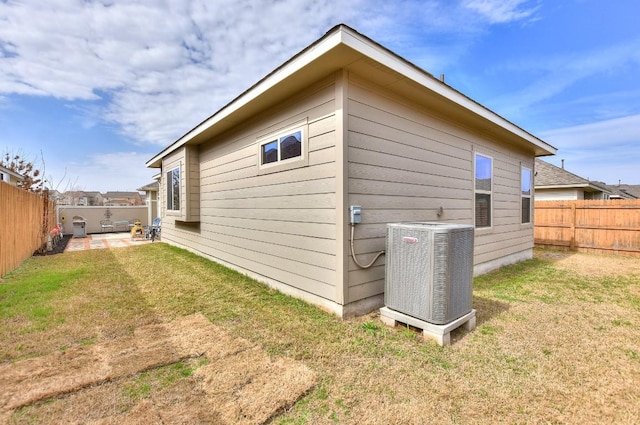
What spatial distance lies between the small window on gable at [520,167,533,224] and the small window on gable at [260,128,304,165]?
6378 millimetres

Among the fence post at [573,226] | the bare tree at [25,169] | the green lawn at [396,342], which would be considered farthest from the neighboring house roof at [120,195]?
the fence post at [573,226]

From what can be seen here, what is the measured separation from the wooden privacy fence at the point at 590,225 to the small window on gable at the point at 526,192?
3168mm

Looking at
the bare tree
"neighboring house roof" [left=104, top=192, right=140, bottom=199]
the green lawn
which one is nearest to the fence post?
the green lawn

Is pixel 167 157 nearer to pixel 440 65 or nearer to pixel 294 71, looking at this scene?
pixel 294 71

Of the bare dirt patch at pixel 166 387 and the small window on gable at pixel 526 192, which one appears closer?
the bare dirt patch at pixel 166 387

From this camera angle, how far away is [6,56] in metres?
6.34

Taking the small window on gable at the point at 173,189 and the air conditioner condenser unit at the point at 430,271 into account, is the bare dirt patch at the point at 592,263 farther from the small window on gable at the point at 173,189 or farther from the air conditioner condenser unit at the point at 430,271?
the small window on gable at the point at 173,189

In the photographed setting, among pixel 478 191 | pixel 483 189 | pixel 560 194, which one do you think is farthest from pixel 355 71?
pixel 560 194

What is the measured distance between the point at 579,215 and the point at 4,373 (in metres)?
13.1

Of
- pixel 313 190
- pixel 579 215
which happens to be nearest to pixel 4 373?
pixel 313 190

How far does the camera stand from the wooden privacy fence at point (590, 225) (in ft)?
26.9

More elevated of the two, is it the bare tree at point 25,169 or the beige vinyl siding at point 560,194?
the bare tree at point 25,169

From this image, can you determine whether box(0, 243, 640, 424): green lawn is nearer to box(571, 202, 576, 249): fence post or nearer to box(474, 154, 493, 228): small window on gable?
box(474, 154, 493, 228): small window on gable

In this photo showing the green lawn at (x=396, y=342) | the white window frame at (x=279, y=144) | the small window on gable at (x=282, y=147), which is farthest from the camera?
the small window on gable at (x=282, y=147)
